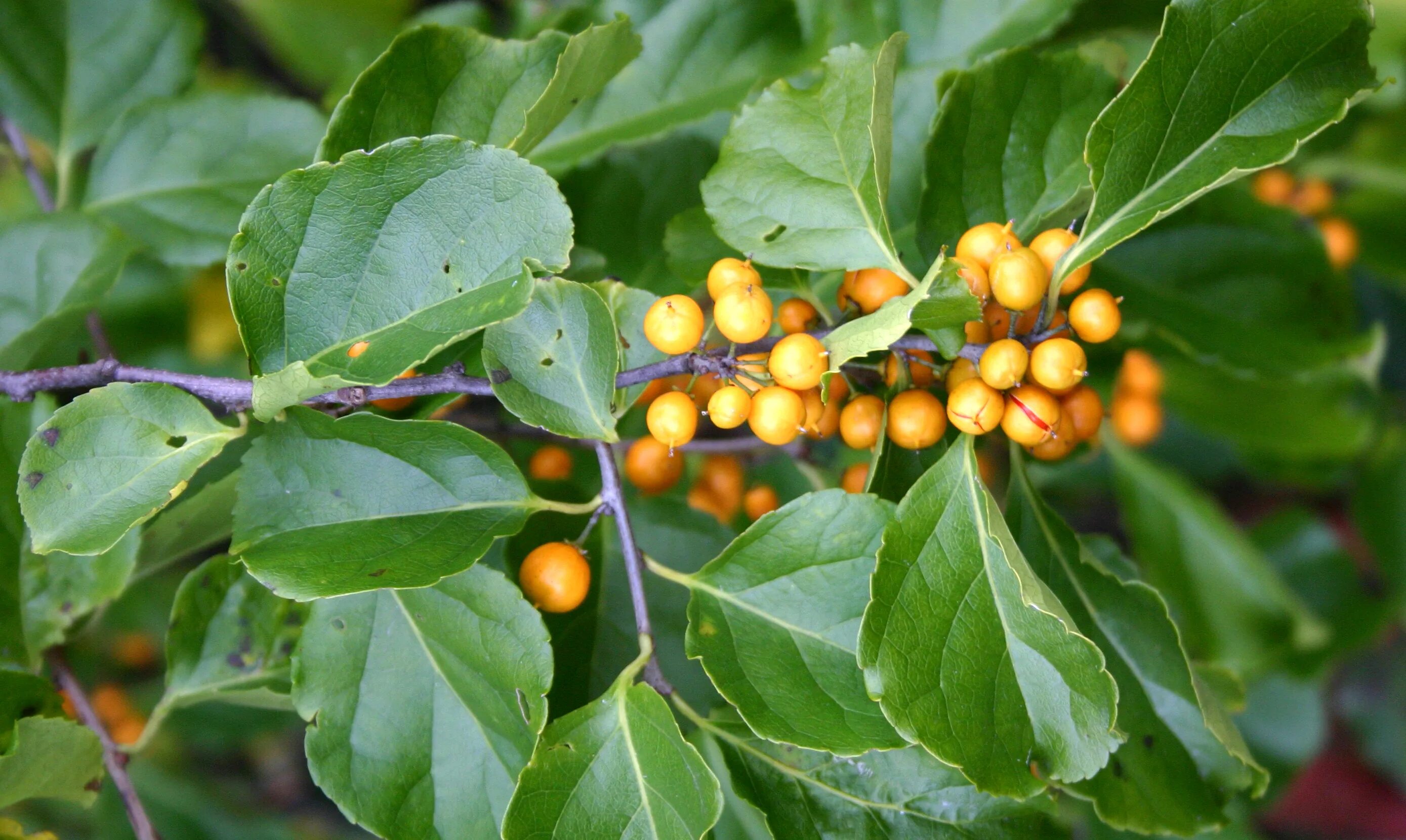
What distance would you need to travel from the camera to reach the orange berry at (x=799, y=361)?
3.33 feet

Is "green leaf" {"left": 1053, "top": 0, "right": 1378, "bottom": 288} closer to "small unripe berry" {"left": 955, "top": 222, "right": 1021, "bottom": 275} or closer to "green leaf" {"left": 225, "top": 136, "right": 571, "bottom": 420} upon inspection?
"small unripe berry" {"left": 955, "top": 222, "right": 1021, "bottom": 275}

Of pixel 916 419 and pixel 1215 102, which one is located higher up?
pixel 1215 102

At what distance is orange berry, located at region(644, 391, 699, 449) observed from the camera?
1077 mm

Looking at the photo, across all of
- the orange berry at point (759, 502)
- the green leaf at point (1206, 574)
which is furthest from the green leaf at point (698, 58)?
the green leaf at point (1206, 574)

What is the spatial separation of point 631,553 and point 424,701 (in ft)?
0.98

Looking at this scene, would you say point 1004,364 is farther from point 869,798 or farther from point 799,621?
point 869,798

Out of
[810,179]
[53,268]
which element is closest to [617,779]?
[810,179]

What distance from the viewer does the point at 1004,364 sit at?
3.32 feet

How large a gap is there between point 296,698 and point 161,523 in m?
0.30

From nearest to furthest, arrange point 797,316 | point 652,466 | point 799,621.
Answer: point 799,621 < point 797,316 < point 652,466

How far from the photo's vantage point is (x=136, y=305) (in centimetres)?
270

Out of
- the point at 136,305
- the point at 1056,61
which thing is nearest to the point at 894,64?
the point at 1056,61

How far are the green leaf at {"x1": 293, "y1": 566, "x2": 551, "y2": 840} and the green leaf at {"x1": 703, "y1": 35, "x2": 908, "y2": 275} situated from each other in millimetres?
507

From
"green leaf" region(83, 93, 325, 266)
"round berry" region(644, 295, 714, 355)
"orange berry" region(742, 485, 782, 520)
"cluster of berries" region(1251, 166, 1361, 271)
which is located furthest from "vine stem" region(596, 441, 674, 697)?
"cluster of berries" region(1251, 166, 1361, 271)
